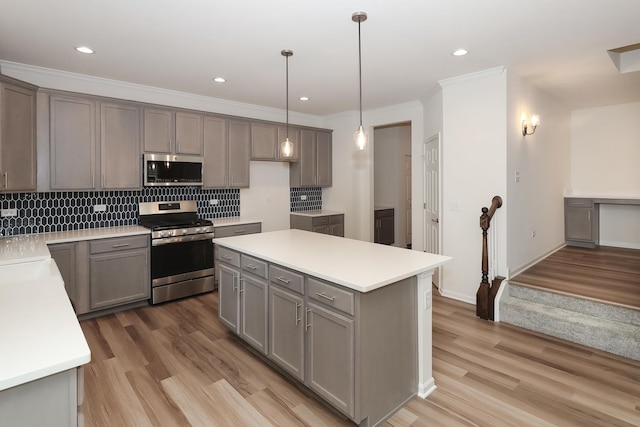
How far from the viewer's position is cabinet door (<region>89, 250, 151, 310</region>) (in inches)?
148

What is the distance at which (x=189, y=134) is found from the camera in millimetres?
4578

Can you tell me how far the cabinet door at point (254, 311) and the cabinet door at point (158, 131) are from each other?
7.56ft

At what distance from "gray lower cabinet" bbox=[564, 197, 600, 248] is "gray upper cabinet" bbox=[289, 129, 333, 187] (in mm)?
4040

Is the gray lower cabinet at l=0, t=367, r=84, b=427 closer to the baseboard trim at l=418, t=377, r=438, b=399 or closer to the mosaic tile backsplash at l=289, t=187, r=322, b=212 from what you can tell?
the baseboard trim at l=418, t=377, r=438, b=399

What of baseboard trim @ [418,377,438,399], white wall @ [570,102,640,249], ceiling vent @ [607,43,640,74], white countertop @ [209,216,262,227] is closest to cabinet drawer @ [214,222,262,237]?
white countertop @ [209,216,262,227]

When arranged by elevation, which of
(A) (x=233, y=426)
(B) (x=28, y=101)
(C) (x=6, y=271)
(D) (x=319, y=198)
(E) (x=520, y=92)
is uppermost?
(E) (x=520, y=92)

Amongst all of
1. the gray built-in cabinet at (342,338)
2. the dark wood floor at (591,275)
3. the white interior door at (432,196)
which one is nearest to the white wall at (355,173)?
the white interior door at (432,196)

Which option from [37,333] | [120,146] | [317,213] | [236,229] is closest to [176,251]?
[236,229]

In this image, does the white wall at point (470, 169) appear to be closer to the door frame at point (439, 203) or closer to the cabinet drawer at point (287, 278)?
the door frame at point (439, 203)

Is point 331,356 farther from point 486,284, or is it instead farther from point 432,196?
point 432,196

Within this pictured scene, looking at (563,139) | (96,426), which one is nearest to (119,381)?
(96,426)

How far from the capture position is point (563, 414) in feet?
7.25

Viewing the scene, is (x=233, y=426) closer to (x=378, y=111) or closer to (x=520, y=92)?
(x=520, y=92)

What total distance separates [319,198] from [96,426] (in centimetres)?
498
